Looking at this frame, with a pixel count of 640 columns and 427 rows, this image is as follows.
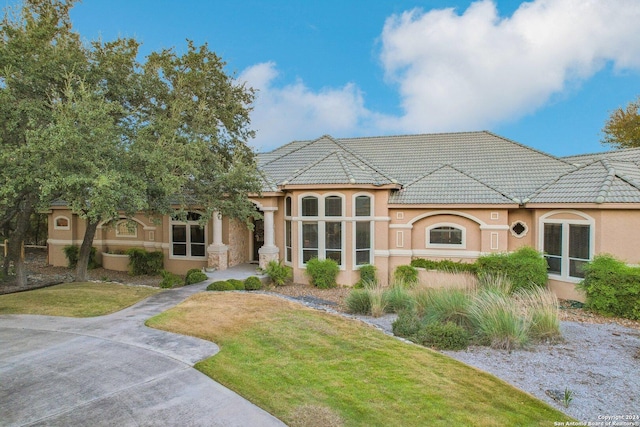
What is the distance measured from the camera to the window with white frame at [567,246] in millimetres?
13438

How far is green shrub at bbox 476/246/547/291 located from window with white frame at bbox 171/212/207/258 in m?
12.8

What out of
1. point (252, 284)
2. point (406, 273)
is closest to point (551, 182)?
point (406, 273)

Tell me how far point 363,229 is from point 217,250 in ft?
22.5

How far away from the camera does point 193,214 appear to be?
1852cm

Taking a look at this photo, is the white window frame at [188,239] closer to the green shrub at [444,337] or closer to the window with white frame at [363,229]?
the window with white frame at [363,229]

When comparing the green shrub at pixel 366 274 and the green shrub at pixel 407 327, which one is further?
the green shrub at pixel 366 274

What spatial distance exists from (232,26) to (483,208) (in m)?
12.6

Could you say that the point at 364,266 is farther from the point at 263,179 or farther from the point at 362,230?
the point at 263,179

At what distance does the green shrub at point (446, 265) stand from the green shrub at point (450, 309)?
530cm

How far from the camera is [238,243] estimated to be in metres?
19.1

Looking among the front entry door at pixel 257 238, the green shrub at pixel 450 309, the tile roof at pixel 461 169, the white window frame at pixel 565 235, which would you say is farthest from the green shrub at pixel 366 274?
the white window frame at pixel 565 235

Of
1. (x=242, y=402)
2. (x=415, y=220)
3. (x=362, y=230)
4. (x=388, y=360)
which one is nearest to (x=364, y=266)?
(x=362, y=230)

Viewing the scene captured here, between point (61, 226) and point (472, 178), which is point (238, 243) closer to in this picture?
point (61, 226)

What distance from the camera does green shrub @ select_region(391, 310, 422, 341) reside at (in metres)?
8.71
